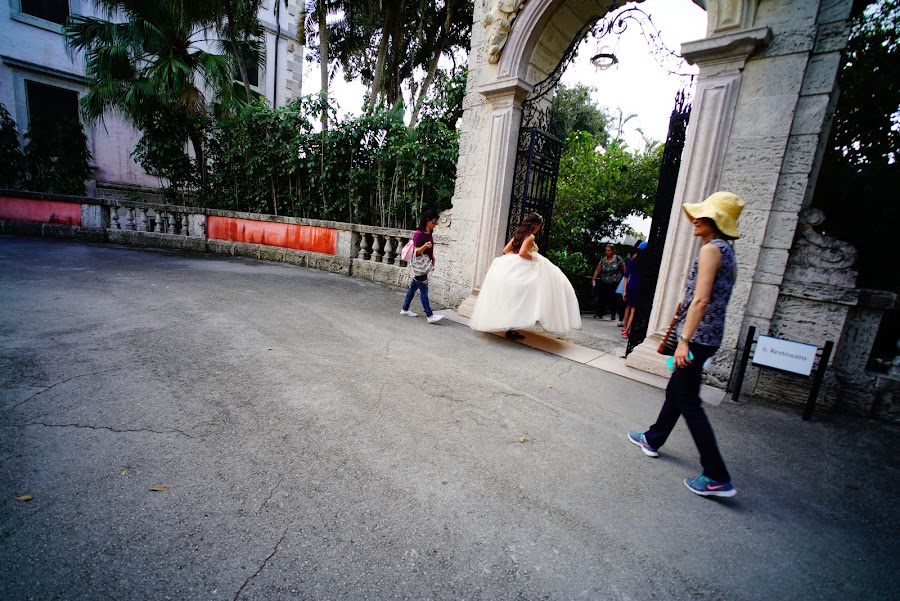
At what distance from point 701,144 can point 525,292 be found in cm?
255

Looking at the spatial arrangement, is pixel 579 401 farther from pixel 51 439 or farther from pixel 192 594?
pixel 51 439

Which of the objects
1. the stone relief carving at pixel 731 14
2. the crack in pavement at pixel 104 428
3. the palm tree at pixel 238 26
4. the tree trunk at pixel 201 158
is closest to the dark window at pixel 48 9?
the palm tree at pixel 238 26

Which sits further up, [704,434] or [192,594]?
[704,434]

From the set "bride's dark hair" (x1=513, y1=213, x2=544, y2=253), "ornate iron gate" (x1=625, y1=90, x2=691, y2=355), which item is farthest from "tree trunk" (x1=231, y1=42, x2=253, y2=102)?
"ornate iron gate" (x1=625, y1=90, x2=691, y2=355)

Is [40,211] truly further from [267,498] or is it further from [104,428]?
[267,498]

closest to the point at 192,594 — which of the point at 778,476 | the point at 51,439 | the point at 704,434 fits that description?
the point at 51,439

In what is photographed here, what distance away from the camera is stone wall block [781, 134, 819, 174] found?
383cm

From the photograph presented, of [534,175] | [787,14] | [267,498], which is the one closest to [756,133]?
[787,14]

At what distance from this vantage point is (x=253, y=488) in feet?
7.16

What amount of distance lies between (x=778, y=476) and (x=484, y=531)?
2.39m

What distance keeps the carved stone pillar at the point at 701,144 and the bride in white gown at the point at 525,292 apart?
3.55 ft

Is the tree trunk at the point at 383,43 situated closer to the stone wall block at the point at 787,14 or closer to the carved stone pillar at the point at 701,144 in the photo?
the carved stone pillar at the point at 701,144

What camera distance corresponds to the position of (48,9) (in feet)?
45.6

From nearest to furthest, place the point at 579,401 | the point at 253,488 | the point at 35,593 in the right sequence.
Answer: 1. the point at 35,593
2. the point at 253,488
3. the point at 579,401
